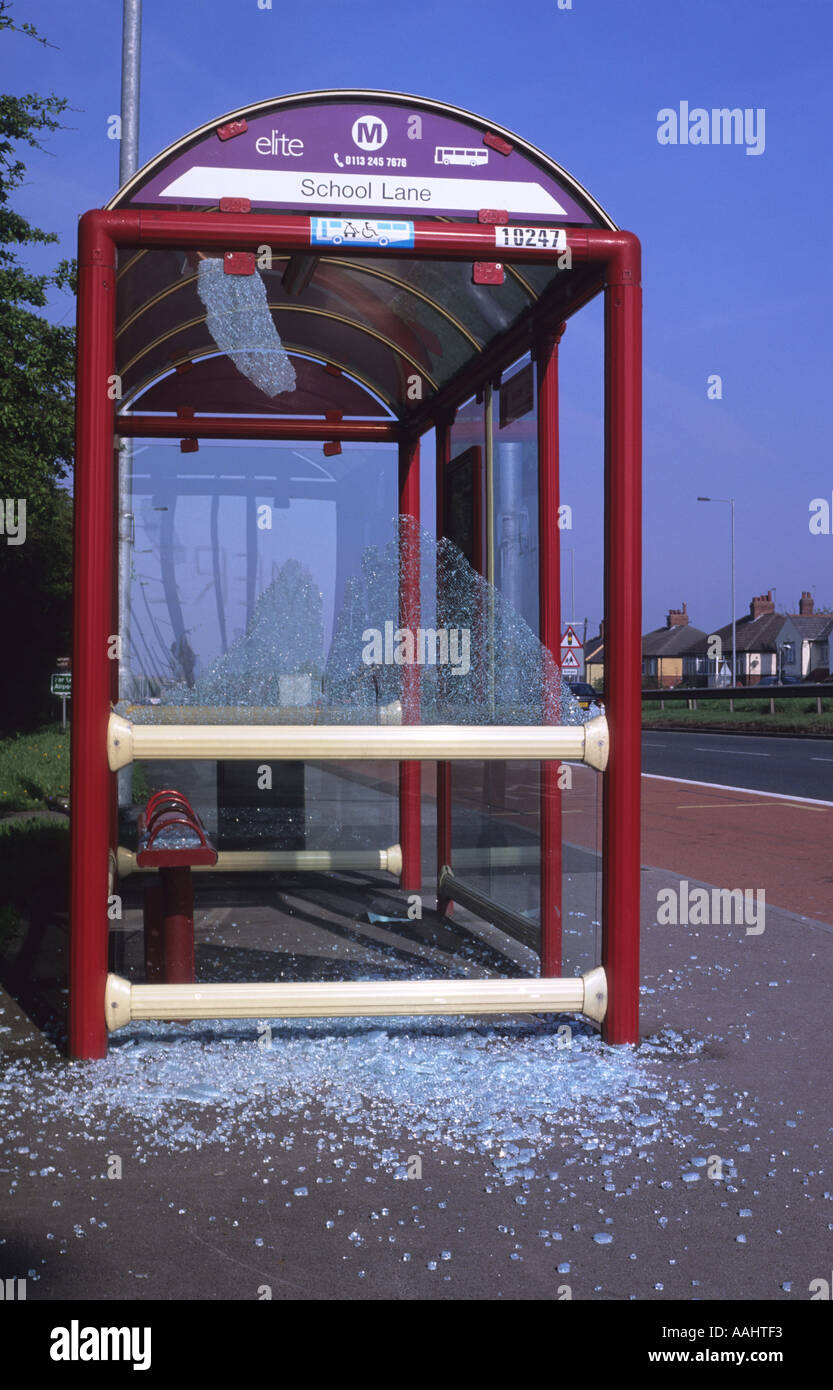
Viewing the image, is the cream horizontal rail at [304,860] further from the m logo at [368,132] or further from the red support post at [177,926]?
the m logo at [368,132]

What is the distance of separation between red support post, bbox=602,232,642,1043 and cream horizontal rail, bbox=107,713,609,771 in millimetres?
97

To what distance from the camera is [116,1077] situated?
390cm

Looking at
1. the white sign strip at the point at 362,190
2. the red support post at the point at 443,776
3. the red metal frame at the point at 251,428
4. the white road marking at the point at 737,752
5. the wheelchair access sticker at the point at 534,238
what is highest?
the white sign strip at the point at 362,190

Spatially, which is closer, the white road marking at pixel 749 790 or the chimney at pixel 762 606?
the white road marking at pixel 749 790

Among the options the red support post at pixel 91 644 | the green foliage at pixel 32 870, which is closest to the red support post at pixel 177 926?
the red support post at pixel 91 644

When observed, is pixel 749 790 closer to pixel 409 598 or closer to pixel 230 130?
pixel 409 598

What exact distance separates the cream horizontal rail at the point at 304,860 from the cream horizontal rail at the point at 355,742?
290 cm

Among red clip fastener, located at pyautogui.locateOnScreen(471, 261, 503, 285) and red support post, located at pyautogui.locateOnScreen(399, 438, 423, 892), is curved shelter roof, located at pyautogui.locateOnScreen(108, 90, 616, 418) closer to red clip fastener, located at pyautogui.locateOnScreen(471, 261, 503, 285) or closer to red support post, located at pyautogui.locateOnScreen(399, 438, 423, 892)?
red clip fastener, located at pyautogui.locateOnScreen(471, 261, 503, 285)

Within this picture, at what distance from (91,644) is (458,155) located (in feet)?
6.67

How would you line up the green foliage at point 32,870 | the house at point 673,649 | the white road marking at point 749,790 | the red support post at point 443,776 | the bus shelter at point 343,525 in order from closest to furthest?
the bus shelter at point 343,525
the red support post at point 443,776
the green foliage at point 32,870
the white road marking at point 749,790
the house at point 673,649

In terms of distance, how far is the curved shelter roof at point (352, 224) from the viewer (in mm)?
4207

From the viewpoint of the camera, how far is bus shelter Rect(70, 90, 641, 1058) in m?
4.11
